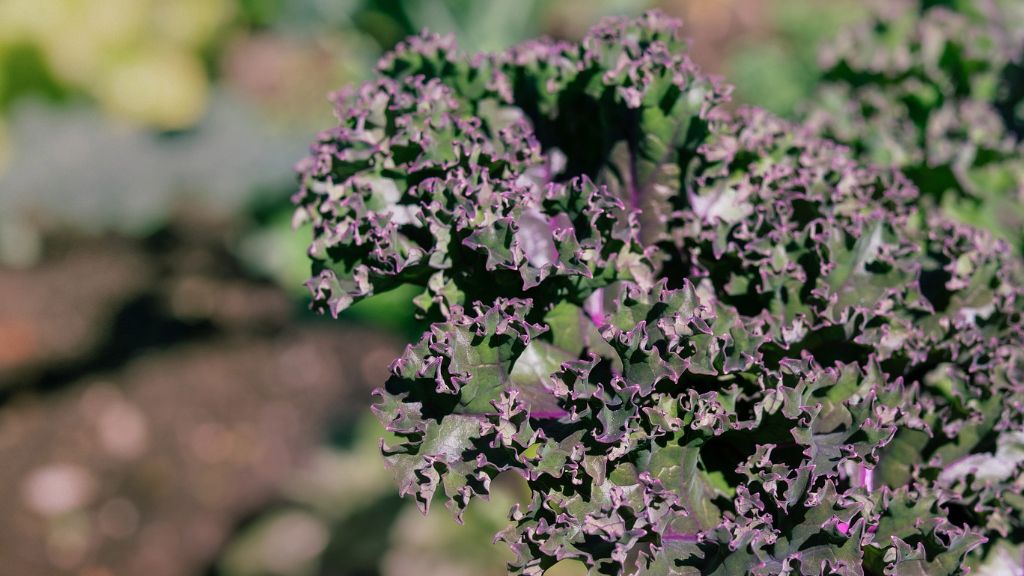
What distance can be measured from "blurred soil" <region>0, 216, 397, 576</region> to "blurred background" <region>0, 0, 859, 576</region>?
1 cm

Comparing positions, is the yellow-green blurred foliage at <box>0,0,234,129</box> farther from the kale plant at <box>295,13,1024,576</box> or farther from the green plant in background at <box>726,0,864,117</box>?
the kale plant at <box>295,13,1024,576</box>

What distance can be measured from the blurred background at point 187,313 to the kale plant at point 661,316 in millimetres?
1907

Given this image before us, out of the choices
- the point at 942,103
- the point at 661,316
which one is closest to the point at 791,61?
the point at 942,103

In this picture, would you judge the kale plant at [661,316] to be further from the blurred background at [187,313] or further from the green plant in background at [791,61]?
the blurred background at [187,313]

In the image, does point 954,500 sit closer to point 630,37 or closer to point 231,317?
point 630,37

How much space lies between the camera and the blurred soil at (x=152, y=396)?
4.56 m

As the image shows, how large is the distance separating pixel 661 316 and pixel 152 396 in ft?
13.1

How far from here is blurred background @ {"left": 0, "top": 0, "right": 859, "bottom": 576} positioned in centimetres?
442

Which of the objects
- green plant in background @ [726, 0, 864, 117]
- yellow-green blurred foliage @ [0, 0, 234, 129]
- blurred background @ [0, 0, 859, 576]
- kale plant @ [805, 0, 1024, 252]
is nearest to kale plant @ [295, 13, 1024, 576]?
kale plant @ [805, 0, 1024, 252]

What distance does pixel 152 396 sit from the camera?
4.91 m

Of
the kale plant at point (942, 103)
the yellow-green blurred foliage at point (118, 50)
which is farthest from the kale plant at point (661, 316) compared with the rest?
the yellow-green blurred foliage at point (118, 50)

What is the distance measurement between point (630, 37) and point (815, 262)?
668mm

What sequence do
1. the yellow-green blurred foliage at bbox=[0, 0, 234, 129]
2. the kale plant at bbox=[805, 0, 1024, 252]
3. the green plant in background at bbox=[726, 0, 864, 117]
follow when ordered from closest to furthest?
the kale plant at bbox=[805, 0, 1024, 252] < the green plant in background at bbox=[726, 0, 864, 117] < the yellow-green blurred foliage at bbox=[0, 0, 234, 129]

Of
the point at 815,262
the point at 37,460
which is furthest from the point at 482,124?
the point at 37,460
